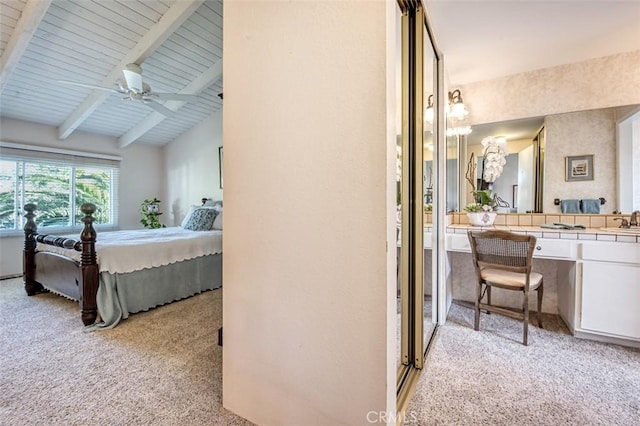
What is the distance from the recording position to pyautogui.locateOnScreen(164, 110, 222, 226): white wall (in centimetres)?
518

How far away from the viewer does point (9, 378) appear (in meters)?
1.68

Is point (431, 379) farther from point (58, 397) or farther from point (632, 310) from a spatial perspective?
point (58, 397)

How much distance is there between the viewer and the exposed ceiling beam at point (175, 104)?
398cm

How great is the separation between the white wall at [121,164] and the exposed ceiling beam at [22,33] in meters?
1.41

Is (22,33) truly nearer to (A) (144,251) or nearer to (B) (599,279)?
(A) (144,251)

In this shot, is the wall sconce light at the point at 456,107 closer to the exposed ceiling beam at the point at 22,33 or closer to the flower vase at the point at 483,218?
the flower vase at the point at 483,218

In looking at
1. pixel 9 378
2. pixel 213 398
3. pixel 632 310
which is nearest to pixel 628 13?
pixel 632 310

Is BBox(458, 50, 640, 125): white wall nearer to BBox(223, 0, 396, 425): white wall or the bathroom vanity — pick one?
the bathroom vanity

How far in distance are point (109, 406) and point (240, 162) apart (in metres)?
1.41

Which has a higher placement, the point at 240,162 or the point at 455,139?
the point at 455,139

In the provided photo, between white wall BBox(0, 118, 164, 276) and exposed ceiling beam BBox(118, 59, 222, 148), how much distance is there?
328mm

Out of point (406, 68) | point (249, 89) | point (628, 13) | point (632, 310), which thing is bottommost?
point (632, 310)

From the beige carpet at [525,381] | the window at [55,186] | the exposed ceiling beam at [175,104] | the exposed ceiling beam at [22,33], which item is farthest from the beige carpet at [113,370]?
the exposed ceiling beam at [175,104]

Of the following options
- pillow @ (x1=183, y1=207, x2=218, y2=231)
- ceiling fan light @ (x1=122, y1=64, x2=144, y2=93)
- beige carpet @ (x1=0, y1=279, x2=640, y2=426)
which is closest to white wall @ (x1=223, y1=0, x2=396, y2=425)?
beige carpet @ (x1=0, y1=279, x2=640, y2=426)
